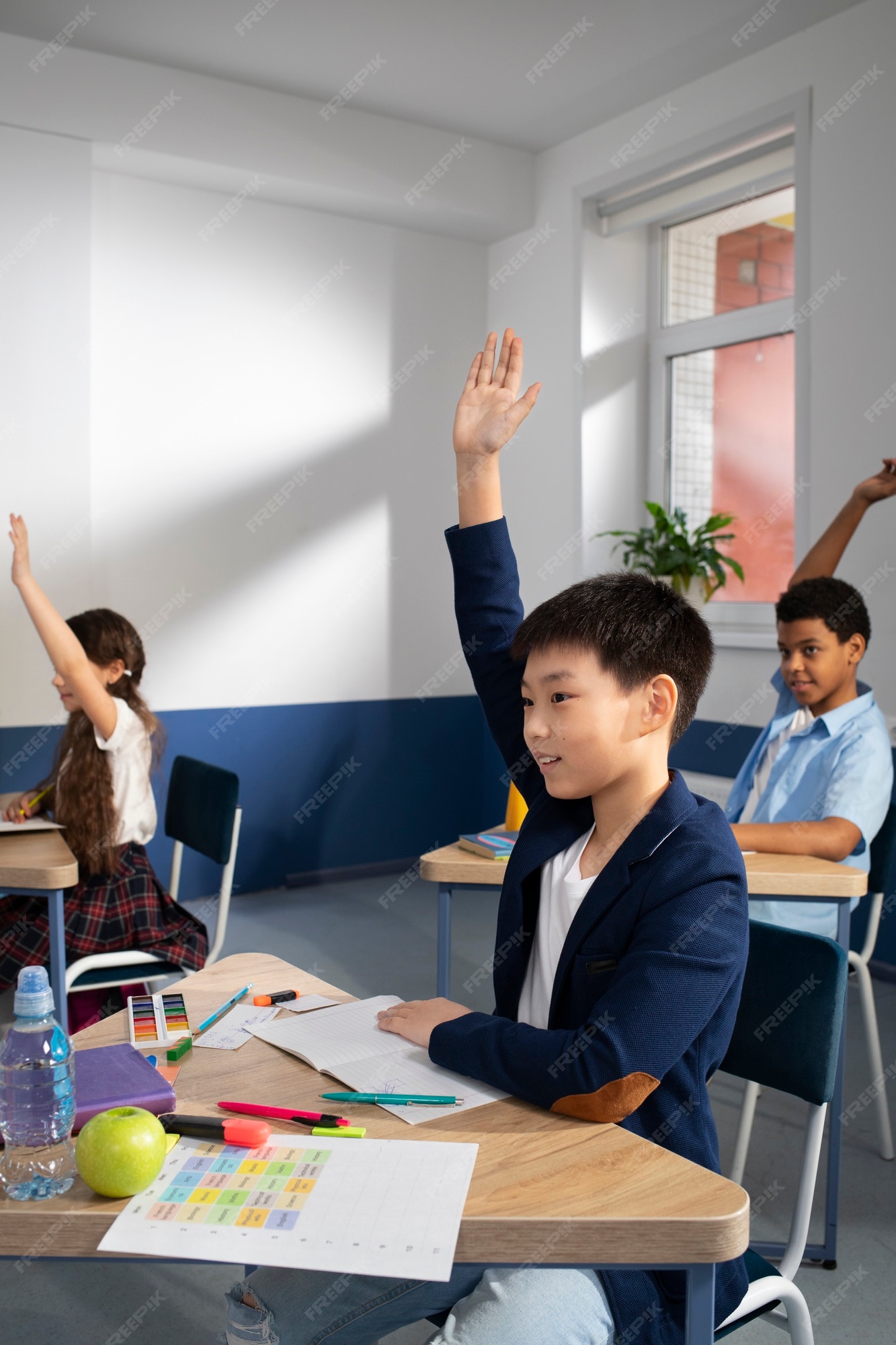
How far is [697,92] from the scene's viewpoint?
4.24 meters

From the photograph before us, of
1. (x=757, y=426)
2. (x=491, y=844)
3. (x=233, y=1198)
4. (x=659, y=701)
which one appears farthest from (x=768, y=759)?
(x=757, y=426)

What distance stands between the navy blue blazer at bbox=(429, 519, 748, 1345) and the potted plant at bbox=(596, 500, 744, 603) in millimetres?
3113

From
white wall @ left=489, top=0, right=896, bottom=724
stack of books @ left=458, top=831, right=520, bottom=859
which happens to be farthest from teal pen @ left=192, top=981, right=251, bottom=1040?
white wall @ left=489, top=0, right=896, bottom=724

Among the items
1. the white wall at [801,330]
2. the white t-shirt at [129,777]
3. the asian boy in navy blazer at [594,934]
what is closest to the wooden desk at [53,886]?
the white t-shirt at [129,777]

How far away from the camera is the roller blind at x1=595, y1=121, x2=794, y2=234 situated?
4.14 m

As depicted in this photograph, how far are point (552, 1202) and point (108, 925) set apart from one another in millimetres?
1787

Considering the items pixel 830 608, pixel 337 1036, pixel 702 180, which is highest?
pixel 702 180

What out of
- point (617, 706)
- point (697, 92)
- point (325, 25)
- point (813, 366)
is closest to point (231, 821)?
point (617, 706)

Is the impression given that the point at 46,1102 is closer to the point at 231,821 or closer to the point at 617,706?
the point at 617,706

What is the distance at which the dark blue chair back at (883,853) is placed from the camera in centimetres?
250

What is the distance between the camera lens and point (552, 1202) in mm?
928

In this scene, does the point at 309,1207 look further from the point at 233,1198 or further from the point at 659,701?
the point at 659,701

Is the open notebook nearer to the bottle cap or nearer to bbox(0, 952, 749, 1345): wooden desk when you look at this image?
bbox(0, 952, 749, 1345): wooden desk

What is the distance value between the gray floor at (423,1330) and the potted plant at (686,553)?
1629 millimetres
